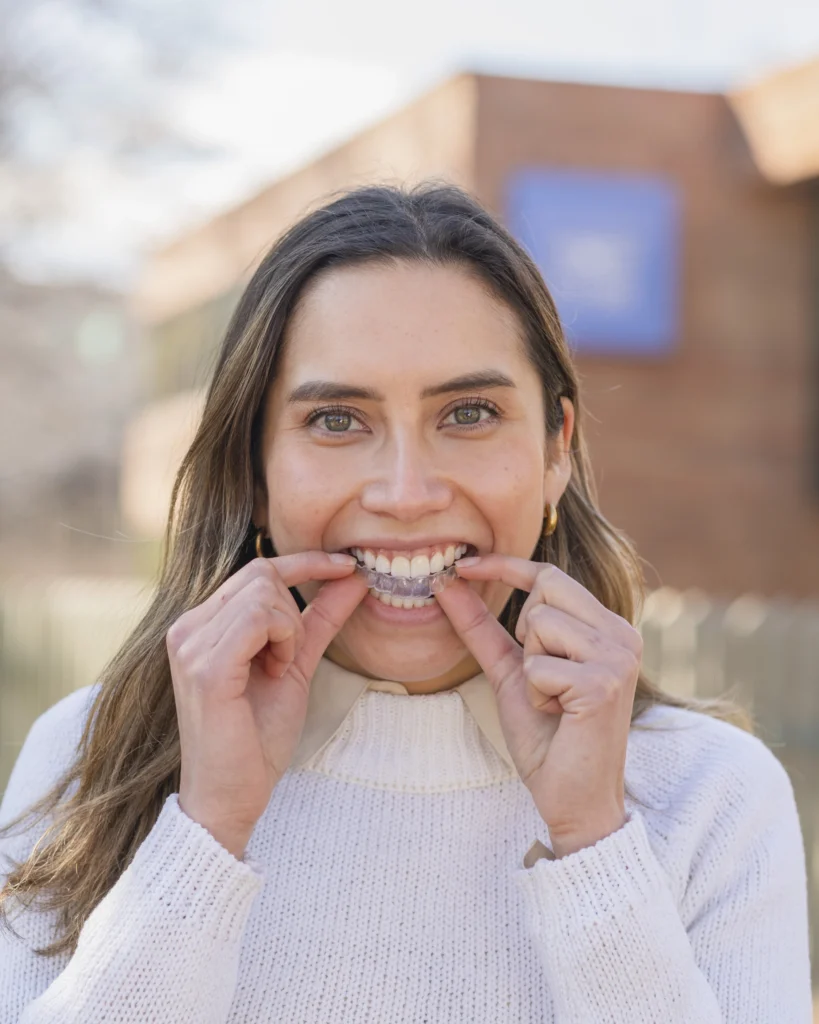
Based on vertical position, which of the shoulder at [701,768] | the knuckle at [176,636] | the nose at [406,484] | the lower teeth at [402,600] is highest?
the nose at [406,484]

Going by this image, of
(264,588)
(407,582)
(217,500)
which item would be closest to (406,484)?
(407,582)

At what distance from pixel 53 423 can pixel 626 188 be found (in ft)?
80.0

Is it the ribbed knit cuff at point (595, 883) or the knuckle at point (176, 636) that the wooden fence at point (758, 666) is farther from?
the knuckle at point (176, 636)

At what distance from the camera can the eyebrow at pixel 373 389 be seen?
90.3 inches

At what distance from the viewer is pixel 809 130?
48.9 ft

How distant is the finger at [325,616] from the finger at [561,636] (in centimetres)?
34

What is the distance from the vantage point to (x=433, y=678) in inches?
99.8

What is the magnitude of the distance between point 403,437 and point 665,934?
36.9 inches

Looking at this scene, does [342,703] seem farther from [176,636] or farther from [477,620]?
[176,636]

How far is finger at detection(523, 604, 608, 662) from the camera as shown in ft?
6.98

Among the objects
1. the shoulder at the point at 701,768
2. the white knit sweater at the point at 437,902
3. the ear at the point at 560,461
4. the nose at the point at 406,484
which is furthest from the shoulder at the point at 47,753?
the shoulder at the point at 701,768

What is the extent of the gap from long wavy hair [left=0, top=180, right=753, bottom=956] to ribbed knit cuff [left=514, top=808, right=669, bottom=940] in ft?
2.08

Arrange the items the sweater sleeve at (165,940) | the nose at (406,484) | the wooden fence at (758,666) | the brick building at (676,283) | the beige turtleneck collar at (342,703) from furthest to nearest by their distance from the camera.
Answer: the brick building at (676,283) < the wooden fence at (758,666) < the beige turtleneck collar at (342,703) < the nose at (406,484) < the sweater sleeve at (165,940)

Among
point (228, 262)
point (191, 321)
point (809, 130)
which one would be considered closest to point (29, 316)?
point (191, 321)
